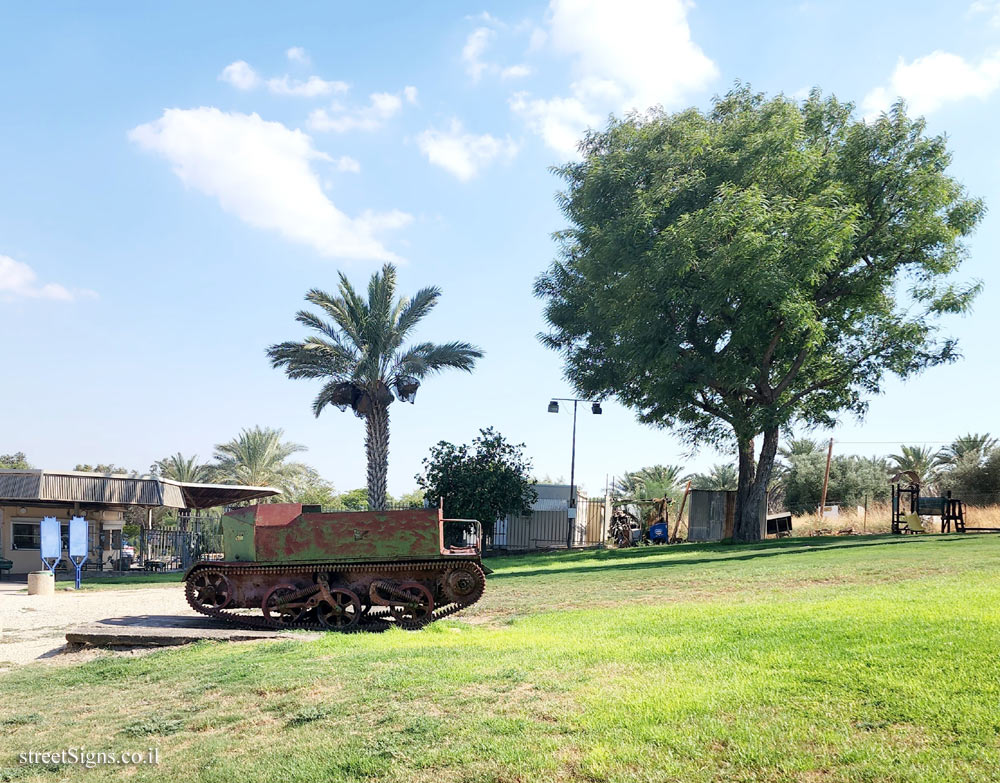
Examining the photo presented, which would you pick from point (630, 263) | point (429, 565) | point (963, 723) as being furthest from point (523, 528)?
point (963, 723)

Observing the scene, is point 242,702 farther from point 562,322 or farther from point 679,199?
point 562,322

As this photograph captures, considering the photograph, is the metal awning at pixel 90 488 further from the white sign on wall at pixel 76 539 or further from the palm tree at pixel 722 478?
the palm tree at pixel 722 478

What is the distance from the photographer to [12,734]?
742 centimetres

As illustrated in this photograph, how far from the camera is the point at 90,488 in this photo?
27859 mm

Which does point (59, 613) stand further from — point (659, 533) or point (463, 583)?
point (659, 533)

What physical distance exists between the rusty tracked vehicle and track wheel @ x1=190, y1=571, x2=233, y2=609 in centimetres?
12

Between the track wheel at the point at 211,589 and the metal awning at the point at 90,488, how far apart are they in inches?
584

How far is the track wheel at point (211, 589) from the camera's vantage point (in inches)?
571

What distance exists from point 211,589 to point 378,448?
1749 cm

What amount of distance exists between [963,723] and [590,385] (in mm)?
26722

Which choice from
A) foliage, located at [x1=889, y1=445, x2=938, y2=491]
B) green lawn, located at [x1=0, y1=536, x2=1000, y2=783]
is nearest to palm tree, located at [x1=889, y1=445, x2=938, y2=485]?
foliage, located at [x1=889, y1=445, x2=938, y2=491]

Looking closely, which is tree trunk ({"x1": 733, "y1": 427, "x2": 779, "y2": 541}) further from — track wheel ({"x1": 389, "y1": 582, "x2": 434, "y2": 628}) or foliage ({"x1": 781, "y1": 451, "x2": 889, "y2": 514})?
foliage ({"x1": 781, "y1": 451, "x2": 889, "y2": 514})

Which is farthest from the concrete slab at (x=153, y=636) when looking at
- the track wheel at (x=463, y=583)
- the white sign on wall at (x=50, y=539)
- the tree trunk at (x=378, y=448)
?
the tree trunk at (x=378, y=448)

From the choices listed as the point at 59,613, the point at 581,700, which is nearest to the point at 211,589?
the point at 59,613
